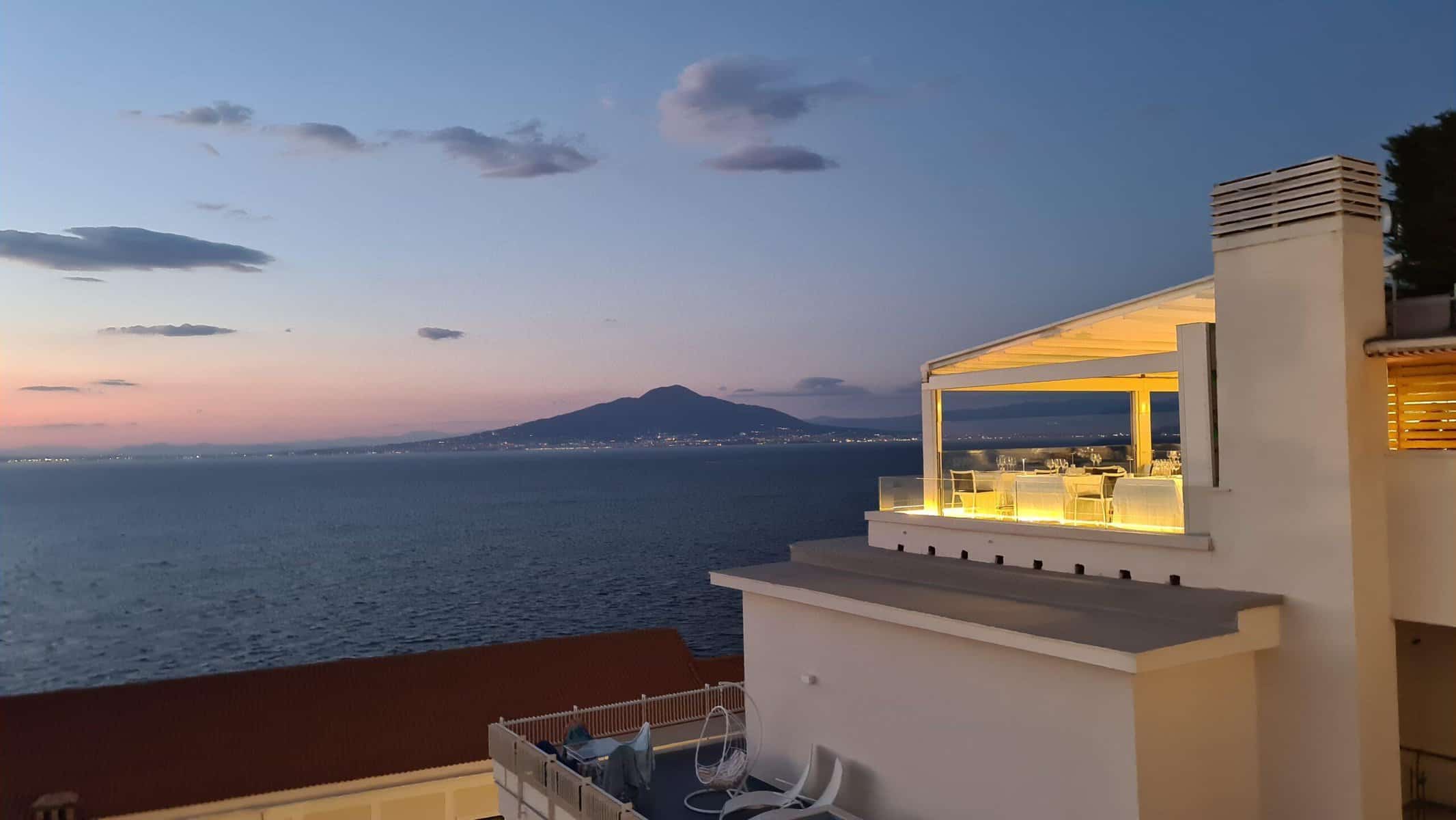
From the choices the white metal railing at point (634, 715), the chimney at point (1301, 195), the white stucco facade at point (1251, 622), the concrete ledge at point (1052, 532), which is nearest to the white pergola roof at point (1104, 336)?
the white stucco facade at point (1251, 622)

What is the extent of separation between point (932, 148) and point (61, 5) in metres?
30.3

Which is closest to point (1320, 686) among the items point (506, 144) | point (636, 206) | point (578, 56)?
point (578, 56)

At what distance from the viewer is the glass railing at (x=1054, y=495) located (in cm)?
1088

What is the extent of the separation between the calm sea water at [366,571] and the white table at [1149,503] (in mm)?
41040

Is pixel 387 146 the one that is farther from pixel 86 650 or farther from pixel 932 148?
pixel 86 650

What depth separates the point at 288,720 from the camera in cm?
1855

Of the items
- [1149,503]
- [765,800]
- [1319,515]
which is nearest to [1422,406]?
[1319,515]

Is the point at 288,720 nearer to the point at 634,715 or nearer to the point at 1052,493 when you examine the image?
the point at 634,715

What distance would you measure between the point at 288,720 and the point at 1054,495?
1480 cm

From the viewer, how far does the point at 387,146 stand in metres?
45.1

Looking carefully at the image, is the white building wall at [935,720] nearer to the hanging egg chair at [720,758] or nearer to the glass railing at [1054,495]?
the hanging egg chair at [720,758]

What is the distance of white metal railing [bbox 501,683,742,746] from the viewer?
17500mm

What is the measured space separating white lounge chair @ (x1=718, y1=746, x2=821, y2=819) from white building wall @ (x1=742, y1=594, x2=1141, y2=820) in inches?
23.2

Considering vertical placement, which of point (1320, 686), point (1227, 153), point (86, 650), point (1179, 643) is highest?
point (1227, 153)
